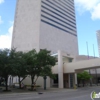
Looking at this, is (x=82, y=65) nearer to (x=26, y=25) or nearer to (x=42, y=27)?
(x=42, y=27)

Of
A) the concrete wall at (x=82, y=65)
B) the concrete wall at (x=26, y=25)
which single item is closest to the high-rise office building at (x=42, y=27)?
the concrete wall at (x=26, y=25)

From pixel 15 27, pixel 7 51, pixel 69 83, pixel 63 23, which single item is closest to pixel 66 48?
pixel 63 23

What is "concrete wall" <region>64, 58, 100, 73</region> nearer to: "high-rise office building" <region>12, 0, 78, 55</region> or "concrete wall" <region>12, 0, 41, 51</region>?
"high-rise office building" <region>12, 0, 78, 55</region>

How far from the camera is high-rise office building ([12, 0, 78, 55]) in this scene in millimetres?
92500

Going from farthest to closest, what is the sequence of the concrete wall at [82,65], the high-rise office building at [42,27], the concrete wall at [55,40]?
the concrete wall at [55,40] → the high-rise office building at [42,27] → the concrete wall at [82,65]

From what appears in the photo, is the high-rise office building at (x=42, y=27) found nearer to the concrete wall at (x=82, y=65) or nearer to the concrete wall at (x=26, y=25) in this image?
the concrete wall at (x=26, y=25)

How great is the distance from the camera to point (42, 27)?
308 ft

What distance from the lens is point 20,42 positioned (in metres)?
96.1

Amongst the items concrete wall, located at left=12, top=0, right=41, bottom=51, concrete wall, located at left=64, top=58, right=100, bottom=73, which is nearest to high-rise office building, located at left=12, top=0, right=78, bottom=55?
concrete wall, located at left=12, top=0, right=41, bottom=51

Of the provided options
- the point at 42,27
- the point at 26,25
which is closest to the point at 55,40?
the point at 42,27

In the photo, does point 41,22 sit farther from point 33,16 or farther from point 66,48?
point 66,48

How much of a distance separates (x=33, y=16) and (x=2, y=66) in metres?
76.0

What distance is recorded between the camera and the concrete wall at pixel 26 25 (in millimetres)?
92056

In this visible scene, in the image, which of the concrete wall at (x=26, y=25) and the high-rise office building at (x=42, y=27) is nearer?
the concrete wall at (x=26, y=25)
